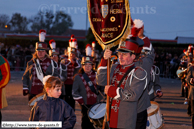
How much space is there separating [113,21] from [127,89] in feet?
4.20

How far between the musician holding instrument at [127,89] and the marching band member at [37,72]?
11.9ft

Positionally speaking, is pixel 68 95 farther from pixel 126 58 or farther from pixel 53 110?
pixel 53 110

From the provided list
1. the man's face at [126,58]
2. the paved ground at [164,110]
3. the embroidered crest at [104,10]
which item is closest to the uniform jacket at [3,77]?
the embroidered crest at [104,10]

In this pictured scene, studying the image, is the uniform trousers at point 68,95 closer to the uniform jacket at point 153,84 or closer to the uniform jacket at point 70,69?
the uniform jacket at point 70,69

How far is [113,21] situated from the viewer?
519 centimetres

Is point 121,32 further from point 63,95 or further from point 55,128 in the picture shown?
point 63,95

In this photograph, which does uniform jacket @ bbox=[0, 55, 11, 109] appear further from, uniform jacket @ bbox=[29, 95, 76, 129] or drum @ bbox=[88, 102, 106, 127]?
uniform jacket @ bbox=[29, 95, 76, 129]

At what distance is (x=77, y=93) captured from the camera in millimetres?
7344

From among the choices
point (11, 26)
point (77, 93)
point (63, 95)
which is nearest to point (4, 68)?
point (77, 93)

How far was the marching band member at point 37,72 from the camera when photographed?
26.3 ft

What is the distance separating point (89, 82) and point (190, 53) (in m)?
10.6

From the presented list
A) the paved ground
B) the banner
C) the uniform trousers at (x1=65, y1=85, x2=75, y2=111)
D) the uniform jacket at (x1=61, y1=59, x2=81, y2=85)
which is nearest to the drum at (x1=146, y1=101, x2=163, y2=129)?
the banner

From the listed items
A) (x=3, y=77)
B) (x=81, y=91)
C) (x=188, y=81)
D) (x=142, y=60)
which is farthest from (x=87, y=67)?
(x=188, y=81)

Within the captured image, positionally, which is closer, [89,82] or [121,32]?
[121,32]
